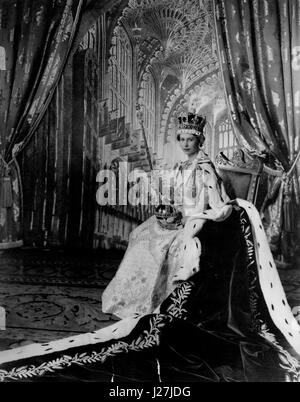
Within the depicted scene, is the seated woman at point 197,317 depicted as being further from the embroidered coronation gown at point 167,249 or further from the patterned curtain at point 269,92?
the patterned curtain at point 269,92

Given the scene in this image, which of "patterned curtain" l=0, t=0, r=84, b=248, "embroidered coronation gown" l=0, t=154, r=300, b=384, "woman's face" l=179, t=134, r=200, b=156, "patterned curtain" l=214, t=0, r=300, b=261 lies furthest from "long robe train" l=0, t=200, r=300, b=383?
"patterned curtain" l=0, t=0, r=84, b=248

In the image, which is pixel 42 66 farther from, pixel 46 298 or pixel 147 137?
pixel 46 298

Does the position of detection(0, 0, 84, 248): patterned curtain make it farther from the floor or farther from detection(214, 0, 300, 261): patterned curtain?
detection(214, 0, 300, 261): patterned curtain

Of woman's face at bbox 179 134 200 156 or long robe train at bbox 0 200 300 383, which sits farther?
woman's face at bbox 179 134 200 156

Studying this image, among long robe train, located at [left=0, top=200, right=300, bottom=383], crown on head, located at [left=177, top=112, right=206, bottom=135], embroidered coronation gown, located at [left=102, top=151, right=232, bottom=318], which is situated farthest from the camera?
crown on head, located at [left=177, top=112, right=206, bottom=135]

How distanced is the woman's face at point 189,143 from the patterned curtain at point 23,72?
103 cm

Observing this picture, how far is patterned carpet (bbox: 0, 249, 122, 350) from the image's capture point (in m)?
3.03

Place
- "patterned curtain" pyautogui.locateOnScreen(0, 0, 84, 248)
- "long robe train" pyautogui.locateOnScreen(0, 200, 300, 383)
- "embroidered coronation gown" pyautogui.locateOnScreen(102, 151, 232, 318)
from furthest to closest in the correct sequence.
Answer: "patterned curtain" pyautogui.locateOnScreen(0, 0, 84, 248)
"embroidered coronation gown" pyautogui.locateOnScreen(102, 151, 232, 318)
"long robe train" pyautogui.locateOnScreen(0, 200, 300, 383)

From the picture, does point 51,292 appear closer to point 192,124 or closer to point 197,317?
point 197,317

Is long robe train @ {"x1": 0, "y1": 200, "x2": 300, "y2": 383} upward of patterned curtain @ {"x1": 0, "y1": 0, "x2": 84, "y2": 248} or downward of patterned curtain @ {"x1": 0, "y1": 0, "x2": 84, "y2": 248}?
downward

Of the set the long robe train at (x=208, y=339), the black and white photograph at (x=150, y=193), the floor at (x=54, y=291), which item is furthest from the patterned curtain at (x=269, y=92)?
the floor at (x=54, y=291)

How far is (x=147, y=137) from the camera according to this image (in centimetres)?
312

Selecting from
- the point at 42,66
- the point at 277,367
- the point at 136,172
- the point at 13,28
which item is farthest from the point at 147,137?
the point at 277,367

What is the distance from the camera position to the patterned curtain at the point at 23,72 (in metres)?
3.27
